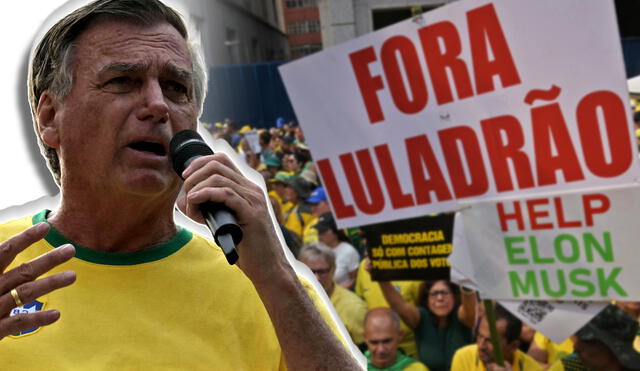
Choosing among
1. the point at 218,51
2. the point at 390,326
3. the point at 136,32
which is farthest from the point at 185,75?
the point at 218,51

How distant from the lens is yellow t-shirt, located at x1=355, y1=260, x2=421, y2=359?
5.39 meters

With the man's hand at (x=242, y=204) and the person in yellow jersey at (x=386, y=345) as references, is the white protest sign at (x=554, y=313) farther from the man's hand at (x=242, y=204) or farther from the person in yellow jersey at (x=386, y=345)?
the man's hand at (x=242, y=204)

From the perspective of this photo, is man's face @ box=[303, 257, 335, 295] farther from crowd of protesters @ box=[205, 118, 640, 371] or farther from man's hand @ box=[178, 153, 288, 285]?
man's hand @ box=[178, 153, 288, 285]

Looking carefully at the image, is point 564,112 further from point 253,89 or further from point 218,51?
point 253,89

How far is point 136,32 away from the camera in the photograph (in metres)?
1.79

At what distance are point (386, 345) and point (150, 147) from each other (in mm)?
3415

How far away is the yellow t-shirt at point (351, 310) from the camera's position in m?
5.48

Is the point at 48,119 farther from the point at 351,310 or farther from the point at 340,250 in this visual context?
the point at 340,250

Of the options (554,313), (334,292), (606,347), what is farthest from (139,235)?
(334,292)

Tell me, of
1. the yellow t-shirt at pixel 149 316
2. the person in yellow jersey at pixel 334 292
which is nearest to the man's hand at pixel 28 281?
the yellow t-shirt at pixel 149 316

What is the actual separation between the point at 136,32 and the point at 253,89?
84.4ft

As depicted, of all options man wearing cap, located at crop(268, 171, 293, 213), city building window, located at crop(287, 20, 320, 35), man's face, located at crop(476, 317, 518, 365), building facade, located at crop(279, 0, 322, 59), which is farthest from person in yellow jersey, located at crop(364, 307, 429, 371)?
city building window, located at crop(287, 20, 320, 35)

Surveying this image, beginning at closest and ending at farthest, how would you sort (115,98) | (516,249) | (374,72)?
(115,98) < (516,249) < (374,72)

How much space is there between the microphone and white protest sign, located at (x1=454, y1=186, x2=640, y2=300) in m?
2.65
